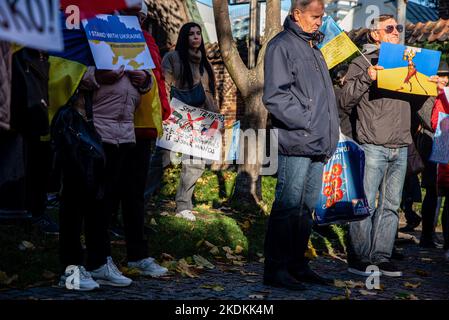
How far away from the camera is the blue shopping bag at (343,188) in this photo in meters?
5.47

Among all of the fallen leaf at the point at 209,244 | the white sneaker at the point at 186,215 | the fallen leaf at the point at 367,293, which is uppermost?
the white sneaker at the point at 186,215

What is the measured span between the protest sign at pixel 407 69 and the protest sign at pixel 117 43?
188 cm

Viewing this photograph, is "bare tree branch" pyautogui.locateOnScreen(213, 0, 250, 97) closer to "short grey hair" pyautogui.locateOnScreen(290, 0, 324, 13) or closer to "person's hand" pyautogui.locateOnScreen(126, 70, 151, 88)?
"short grey hair" pyautogui.locateOnScreen(290, 0, 324, 13)

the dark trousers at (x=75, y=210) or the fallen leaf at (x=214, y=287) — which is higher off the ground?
the dark trousers at (x=75, y=210)

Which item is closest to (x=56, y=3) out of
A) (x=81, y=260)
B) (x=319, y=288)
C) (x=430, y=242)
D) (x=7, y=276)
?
(x=81, y=260)

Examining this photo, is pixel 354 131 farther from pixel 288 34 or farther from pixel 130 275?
pixel 130 275

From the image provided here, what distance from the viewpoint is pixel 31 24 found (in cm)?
307

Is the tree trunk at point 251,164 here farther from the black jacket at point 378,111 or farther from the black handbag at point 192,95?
the black jacket at point 378,111

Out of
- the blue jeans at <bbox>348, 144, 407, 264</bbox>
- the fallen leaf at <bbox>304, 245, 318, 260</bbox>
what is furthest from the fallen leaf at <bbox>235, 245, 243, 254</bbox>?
the blue jeans at <bbox>348, 144, 407, 264</bbox>

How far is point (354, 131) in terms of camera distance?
6.26 m

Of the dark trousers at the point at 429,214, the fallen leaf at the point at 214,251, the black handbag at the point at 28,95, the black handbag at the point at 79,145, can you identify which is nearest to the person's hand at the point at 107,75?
the black handbag at the point at 79,145

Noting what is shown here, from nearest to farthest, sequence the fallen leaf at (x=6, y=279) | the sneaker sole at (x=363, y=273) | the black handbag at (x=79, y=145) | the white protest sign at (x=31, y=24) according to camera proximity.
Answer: the white protest sign at (x=31, y=24)
the black handbag at (x=79, y=145)
the fallen leaf at (x=6, y=279)
the sneaker sole at (x=363, y=273)

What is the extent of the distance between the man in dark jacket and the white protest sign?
2.17m

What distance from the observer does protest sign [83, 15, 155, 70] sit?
4.70 m
